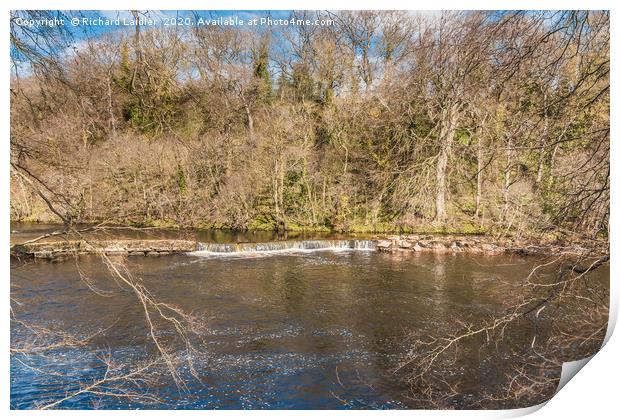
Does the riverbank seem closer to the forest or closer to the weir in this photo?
the weir

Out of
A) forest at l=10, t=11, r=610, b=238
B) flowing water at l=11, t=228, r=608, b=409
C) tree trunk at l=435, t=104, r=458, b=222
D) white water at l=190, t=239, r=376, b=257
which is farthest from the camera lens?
white water at l=190, t=239, r=376, b=257

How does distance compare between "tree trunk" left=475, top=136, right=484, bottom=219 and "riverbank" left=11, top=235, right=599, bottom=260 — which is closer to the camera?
"tree trunk" left=475, top=136, right=484, bottom=219

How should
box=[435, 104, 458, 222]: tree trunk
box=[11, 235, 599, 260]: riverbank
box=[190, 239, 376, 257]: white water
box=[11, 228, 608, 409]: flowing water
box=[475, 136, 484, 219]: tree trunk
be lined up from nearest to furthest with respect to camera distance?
box=[11, 228, 608, 409]: flowing water < box=[475, 136, 484, 219]: tree trunk < box=[435, 104, 458, 222]: tree trunk < box=[11, 235, 599, 260]: riverbank < box=[190, 239, 376, 257]: white water

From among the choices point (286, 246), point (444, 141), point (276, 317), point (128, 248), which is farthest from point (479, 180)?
point (128, 248)

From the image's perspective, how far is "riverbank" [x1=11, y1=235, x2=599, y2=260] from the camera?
6324 mm

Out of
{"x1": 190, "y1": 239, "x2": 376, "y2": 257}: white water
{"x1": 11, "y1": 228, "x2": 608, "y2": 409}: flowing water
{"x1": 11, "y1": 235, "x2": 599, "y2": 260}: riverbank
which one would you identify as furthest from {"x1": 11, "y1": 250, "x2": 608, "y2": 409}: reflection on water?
{"x1": 190, "y1": 239, "x2": 376, "y2": 257}: white water

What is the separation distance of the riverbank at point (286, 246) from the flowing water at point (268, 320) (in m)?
0.18

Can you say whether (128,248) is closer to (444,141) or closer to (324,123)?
(324,123)

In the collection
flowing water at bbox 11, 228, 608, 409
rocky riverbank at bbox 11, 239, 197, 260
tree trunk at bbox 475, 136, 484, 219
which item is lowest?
flowing water at bbox 11, 228, 608, 409

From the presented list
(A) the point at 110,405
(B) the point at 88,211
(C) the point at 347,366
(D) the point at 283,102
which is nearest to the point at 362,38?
(D) the point at 283,102

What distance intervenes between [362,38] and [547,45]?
8.87ft

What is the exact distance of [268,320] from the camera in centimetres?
521
